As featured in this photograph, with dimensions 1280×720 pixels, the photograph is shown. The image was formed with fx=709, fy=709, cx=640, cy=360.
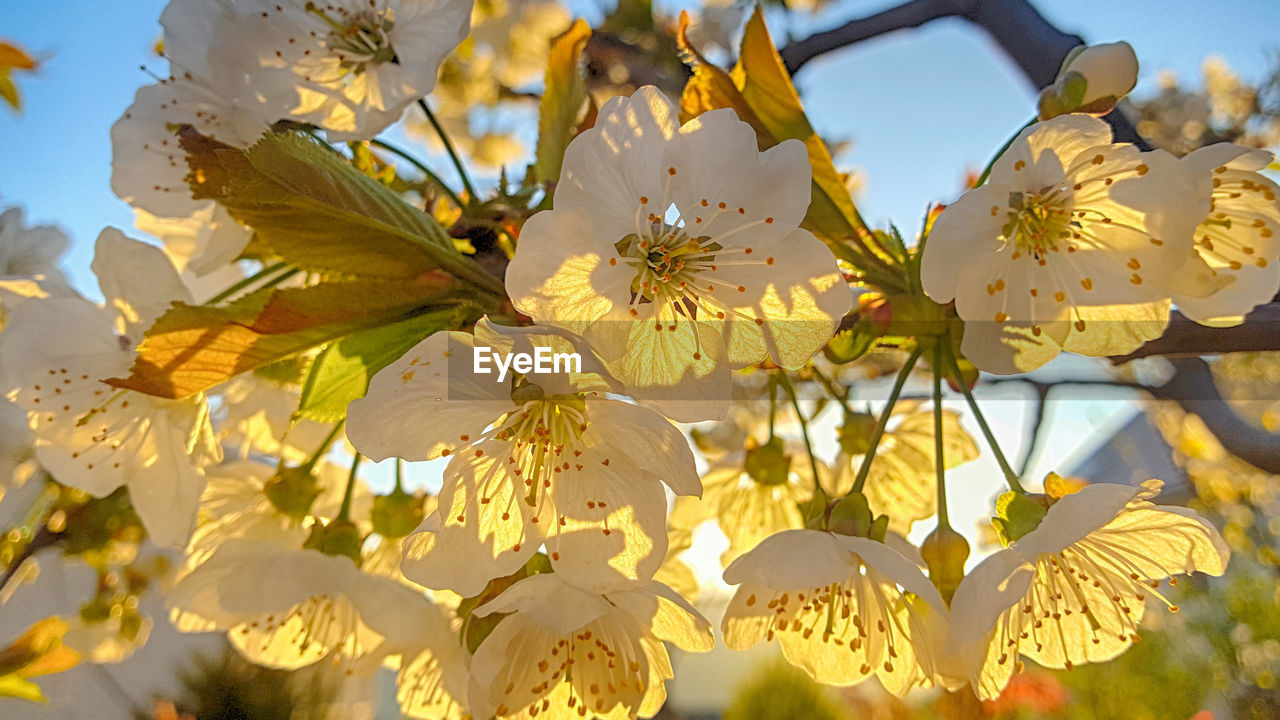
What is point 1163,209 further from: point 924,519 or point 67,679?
point 67,679

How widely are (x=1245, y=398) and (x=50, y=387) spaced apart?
199 inches

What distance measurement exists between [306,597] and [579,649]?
230 mm

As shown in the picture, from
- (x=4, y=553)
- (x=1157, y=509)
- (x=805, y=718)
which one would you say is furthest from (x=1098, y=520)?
(x=805, y=718)

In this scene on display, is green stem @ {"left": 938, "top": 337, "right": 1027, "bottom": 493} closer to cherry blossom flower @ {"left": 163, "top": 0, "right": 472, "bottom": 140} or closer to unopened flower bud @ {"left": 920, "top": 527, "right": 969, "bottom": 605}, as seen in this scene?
unopened flower bud @ {"left": 920, "top": 527, "right": 969, "bottom": 605}

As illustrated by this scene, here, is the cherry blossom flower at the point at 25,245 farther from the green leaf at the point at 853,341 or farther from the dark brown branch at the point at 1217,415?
the dark brown branch at the point at 1217,415

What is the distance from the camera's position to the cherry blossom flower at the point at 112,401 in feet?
1.85

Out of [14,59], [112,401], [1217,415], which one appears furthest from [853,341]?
[14,59]

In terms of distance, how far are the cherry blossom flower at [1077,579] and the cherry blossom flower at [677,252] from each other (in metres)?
0.19

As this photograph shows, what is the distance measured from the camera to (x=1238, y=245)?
0.56 m

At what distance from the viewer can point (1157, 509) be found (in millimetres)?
469

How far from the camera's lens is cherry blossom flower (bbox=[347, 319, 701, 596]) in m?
0.42

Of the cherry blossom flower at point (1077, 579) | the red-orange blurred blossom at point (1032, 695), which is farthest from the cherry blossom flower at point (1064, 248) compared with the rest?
the red-orange blurred blossom at point (1032, 695)

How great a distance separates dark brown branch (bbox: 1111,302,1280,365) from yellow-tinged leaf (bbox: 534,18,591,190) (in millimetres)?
504

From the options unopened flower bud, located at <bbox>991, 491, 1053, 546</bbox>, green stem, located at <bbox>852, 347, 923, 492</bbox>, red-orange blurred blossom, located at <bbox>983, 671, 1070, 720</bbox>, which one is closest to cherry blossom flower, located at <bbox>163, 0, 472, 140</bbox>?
green stem, located at <bbox>852, 347, 923, 492</bbox>
